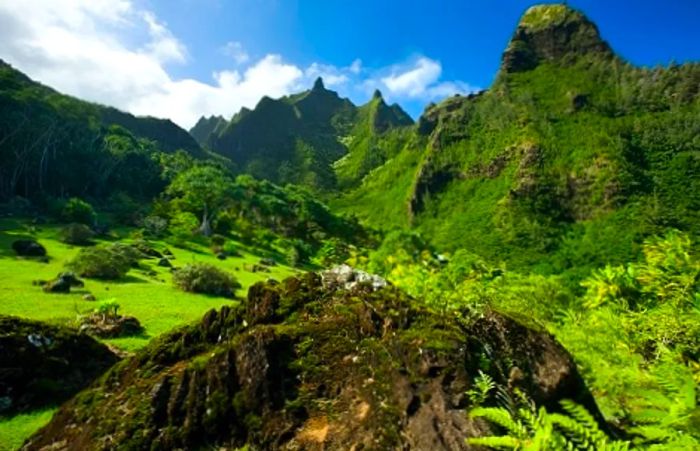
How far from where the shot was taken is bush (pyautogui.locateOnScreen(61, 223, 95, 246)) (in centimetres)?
4866

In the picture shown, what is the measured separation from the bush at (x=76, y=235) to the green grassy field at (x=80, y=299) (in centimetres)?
156

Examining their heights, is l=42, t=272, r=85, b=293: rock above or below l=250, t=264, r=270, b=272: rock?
below

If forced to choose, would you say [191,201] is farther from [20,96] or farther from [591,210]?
[591,210]

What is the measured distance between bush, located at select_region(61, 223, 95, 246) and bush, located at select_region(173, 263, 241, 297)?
2037 centimetres

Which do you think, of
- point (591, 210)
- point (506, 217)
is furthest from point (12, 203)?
point (591, 210)

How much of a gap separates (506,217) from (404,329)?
11578 cm

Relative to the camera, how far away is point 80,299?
27203mm

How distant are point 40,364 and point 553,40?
625 feet

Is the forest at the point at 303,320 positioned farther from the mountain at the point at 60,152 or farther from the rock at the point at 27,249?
the mountain at the point at 60,152

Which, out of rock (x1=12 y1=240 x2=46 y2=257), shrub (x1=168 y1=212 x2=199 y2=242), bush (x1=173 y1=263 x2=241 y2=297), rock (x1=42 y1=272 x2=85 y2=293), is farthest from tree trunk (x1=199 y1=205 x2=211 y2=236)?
rock (x1=42 y1=272 x2=85 y2=293)

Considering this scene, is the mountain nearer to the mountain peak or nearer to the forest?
the forest

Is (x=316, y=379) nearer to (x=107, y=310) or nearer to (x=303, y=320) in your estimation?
(x=303, y=320)

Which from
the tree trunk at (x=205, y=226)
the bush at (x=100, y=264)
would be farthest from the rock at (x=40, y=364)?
the tree trunk at (x=205, y=226)

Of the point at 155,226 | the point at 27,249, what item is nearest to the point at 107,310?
the point at 27,249
